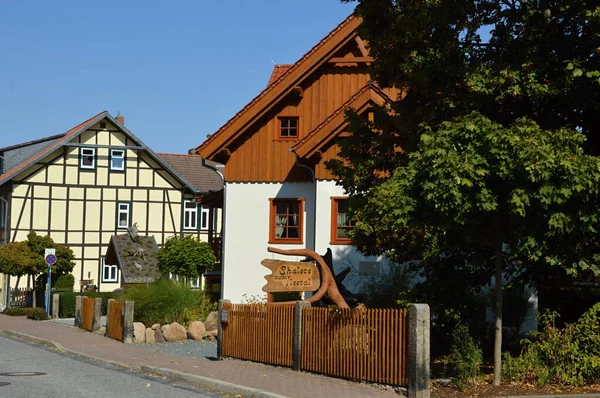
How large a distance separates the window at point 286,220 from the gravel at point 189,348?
5779 mm

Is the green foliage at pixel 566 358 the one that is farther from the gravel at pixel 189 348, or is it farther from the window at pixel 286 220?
the window at pixel 286 220

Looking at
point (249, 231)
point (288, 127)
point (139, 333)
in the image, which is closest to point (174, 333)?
point (139, 333)

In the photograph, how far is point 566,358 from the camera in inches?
482

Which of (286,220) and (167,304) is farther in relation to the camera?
(286,220)

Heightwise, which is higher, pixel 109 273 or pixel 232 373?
pixel 109 273

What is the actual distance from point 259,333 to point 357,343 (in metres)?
3.35

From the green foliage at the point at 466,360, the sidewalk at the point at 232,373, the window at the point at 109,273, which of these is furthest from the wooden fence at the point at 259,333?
the window at the point at 109,273

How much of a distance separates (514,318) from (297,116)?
10.0m

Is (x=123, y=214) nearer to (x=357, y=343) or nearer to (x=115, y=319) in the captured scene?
(x=115, y=319)

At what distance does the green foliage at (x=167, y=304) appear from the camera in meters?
23.0

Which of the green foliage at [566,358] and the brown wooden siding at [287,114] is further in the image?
the brown wooden siding at [287,114]

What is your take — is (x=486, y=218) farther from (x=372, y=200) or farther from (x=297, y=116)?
(x=297, y=116)

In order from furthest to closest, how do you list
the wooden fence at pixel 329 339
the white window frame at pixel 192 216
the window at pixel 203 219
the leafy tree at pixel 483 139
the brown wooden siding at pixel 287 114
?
1. the window at pixel 203 219
2. the white window frame at pixel 192 216
3. the brown wooden siding at pixel 287 114
4. the wooden fence at pixel 329 339
5. the leafy tree at pixel 483 139

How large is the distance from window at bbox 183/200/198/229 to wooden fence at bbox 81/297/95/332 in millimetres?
23732
